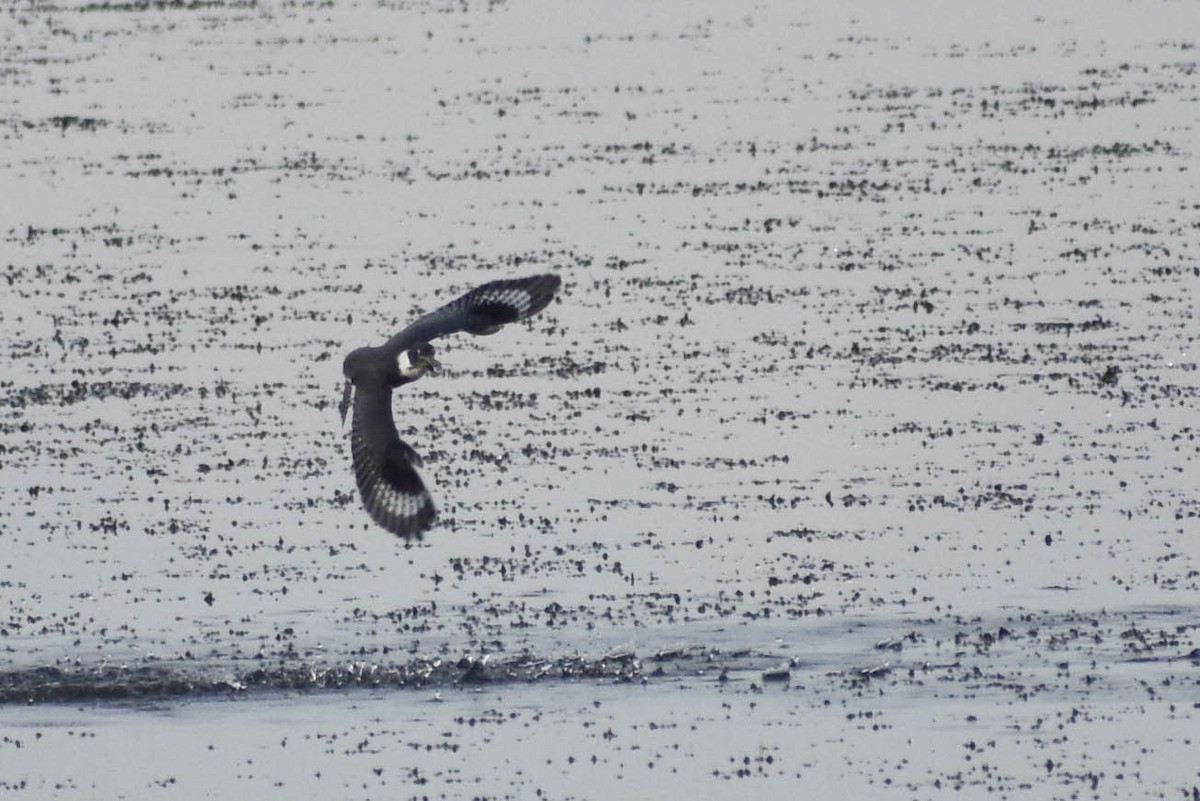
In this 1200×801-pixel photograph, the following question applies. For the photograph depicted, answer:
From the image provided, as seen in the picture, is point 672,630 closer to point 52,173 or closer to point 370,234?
point 370,234

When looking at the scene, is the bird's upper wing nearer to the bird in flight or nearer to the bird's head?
the bird in flight

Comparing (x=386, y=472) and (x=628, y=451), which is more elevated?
(x=386, y=472)

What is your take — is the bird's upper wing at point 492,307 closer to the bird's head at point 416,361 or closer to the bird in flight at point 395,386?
the bird in flight at point 395,386

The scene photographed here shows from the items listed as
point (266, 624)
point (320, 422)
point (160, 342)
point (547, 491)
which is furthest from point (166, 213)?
point (266, 624)

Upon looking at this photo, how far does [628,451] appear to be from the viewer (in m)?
22.1

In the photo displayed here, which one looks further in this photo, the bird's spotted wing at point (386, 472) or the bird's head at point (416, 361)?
the bird's head at point (416, 361)

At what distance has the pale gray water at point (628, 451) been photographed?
53.6 ft

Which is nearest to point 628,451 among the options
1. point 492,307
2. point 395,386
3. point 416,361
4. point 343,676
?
point 343,676

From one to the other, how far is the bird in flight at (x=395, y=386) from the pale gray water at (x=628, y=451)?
1.58m

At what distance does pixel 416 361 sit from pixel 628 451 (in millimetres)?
7302

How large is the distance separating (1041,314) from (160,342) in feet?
25.2

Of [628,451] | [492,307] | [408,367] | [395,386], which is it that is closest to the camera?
[408,367]

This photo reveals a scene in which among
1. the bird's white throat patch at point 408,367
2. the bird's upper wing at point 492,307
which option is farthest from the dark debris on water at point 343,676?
the bird's white throat patch at point 408,367

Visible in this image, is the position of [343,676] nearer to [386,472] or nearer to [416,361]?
[386,472]
